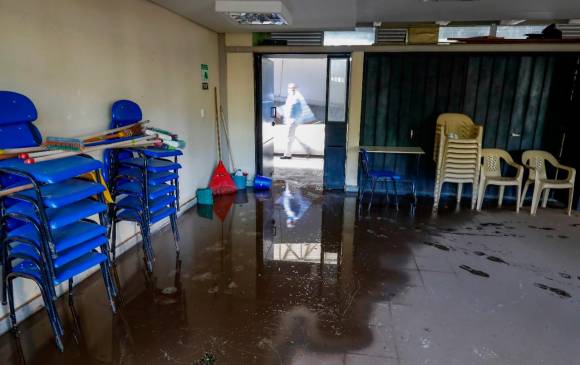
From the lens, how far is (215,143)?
243 inches

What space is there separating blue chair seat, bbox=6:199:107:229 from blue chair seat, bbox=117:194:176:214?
77cm

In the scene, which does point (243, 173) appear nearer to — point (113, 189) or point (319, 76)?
point (113, 189)

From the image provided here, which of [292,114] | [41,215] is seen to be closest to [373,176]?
[292,114]

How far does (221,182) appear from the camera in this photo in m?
5.93

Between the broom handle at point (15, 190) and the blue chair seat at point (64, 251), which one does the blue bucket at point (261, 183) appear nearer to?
the blue chair seat at point (64, 251)

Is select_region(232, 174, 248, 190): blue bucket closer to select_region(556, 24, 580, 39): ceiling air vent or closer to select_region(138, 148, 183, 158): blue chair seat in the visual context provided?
select_region(138, 148, 183, 158): blue chair seat

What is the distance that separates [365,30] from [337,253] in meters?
3.67

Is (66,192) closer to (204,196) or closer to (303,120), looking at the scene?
(204,196)

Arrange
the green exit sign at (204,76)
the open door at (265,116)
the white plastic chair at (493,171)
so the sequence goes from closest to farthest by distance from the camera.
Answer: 1. the white plastic chair at (493,171)
2. the green exit sign at (204,76)
3. the open door at (265,116)

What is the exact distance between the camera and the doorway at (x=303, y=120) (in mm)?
6047

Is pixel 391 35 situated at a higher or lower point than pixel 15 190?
higher

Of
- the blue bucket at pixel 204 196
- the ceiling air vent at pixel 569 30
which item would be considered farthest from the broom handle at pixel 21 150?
the ceiling air vent at pixel 569 30

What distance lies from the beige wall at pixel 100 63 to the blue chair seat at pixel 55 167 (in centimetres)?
58

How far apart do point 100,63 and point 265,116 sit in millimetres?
3407
